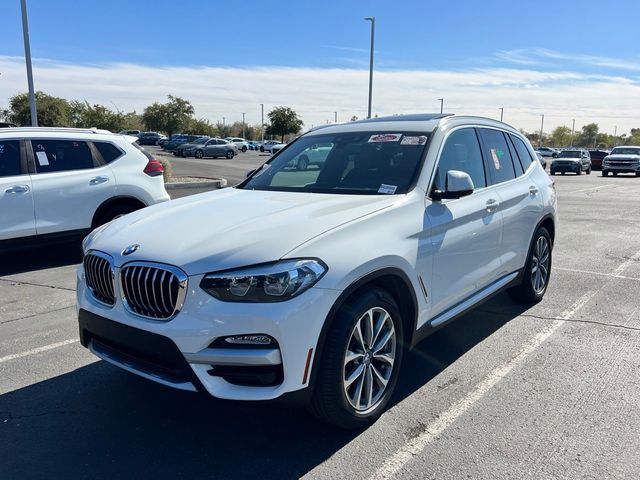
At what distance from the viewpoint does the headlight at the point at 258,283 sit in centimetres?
274

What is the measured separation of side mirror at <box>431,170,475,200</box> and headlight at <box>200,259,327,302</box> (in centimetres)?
142

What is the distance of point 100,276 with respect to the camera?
127 inches

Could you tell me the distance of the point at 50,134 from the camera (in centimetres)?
725

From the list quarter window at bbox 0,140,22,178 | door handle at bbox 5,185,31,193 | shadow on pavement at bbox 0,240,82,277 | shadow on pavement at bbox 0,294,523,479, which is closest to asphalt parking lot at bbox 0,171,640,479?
shadow on pavement at bbox 0,294,523,479

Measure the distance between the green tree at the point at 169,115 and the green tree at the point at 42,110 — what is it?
1850 cm

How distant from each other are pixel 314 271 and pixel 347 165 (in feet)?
5.37

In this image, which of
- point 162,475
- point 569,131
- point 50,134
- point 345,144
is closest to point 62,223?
point 50,134

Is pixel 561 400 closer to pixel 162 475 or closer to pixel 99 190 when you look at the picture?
pixel 162 475

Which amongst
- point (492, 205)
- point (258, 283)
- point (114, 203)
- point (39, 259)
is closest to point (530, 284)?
point (492, 205)

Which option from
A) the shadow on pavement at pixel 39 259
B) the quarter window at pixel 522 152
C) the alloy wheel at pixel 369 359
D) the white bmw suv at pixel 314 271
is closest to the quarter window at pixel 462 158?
the white bmw suv at pixel 314 271

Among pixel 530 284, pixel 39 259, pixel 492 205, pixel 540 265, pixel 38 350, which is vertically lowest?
pixel 39 259

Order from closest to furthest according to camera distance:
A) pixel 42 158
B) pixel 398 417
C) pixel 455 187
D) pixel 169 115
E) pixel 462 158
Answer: pixel 398 417 → pixel 455 187 → pixel 462 158 → pixel 42 158 → pixel 169 115

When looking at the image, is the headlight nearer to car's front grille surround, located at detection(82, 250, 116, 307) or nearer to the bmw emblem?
the bmw emblem

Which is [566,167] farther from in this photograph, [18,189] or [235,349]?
[235,349]
